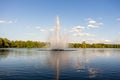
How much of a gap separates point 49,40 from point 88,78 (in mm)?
101365

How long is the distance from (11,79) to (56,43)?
10437cm

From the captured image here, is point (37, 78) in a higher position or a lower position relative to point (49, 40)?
lower

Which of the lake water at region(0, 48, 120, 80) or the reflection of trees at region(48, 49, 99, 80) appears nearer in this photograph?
the lake water at region(0, 48, 120, 80)

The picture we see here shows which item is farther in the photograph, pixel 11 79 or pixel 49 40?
pixel 49 40

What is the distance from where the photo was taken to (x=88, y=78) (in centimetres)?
3250

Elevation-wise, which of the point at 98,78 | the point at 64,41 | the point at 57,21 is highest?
the point at 57,21

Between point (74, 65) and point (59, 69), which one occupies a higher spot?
point (74, 65)

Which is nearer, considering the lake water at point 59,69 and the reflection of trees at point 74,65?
the lake water at point 59,69

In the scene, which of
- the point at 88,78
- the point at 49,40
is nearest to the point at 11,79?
the point at 88,78

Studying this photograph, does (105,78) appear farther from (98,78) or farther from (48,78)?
(48,78)

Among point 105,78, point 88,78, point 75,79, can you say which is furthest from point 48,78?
point 105,78

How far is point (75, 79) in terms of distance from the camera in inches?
1230

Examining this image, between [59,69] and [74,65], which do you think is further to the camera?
[74,65]

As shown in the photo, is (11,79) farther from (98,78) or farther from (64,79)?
(98,78)
